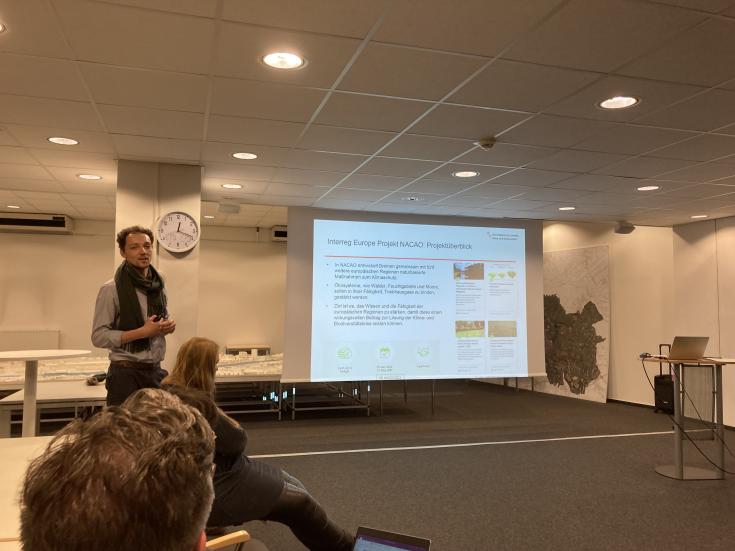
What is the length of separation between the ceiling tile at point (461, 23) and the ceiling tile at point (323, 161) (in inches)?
70.7

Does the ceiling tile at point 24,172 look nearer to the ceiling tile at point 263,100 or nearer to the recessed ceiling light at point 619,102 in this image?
the ceiling tile at point 263,100

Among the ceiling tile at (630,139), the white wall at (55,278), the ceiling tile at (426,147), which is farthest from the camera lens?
the white wall at (55,278)

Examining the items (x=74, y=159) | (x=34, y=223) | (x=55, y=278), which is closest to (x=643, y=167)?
(x=74, y=159)

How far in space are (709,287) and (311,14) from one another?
640cm

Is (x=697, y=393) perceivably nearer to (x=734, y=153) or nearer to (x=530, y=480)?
(x=530, y=480)

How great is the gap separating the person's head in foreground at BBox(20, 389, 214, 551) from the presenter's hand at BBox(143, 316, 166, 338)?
2.07 meters

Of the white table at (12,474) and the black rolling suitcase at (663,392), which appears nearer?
the white table at (12,474)

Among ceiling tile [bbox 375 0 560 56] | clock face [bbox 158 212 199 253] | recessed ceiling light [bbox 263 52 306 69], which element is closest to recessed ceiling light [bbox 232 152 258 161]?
clock face [bbox 158 212 199 253]

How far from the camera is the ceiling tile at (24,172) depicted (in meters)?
4.59

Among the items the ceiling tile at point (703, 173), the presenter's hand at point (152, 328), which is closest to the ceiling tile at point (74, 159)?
the presenter's hand at point (152, 328)

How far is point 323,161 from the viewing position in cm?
422

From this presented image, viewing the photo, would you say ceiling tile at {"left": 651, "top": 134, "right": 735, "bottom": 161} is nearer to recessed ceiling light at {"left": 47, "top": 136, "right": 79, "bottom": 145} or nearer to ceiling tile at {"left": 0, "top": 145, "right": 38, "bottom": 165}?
recessed ceiling light at {"left": 47, "top": 136, "right": 79, "bottom": 145}

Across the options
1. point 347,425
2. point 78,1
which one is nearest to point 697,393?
point 347,425

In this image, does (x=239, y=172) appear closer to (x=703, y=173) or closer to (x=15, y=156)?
(x=15, y=156)
